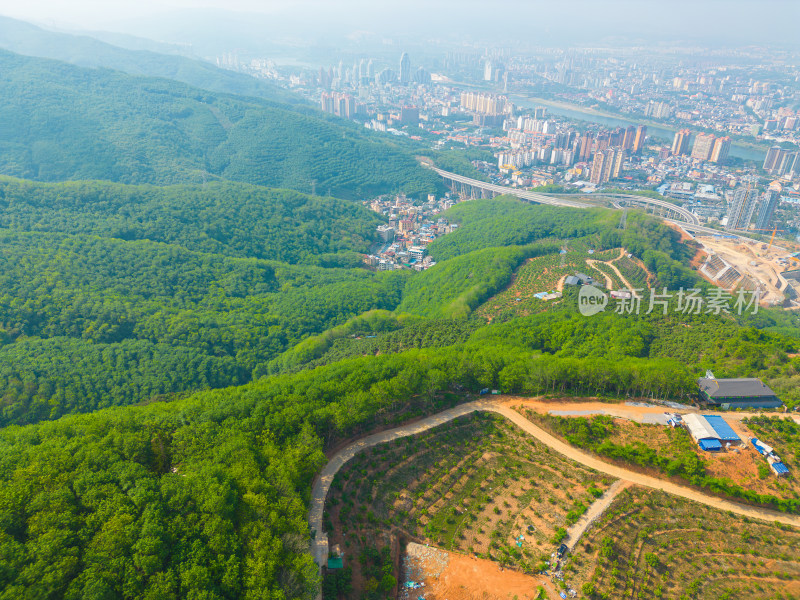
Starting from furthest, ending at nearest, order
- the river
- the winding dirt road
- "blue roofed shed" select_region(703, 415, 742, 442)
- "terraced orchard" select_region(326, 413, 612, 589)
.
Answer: the river → "blue roofed shed" select_region(703, 415, 742, 442) → the winding dirt road → "terraced orchard" select_region(326, 413, 612, 589)

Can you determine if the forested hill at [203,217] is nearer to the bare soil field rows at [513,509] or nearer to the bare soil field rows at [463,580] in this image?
the bare soil field rows at [513,509]

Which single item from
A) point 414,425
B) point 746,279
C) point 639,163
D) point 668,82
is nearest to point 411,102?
point 639,163

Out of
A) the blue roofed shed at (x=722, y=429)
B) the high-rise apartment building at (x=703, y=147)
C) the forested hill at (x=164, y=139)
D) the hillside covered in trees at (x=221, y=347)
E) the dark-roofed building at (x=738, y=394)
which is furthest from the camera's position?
the high-rise apartment building at (x=703, y=147)

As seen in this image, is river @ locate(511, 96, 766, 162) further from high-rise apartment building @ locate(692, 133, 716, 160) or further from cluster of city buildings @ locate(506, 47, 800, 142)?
high-rise apartment building @ locate(692, 133, 716, 160)

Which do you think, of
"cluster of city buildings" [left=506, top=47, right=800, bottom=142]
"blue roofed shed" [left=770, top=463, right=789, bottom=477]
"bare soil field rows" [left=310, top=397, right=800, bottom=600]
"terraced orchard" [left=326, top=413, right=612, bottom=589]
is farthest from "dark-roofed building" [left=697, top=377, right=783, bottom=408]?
"cluster of city buildings" [left=506, top=47, right=800, bottom=142]

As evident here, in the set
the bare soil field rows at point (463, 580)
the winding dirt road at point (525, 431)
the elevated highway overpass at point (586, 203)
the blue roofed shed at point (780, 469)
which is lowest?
the elevated highway overpass at point (586, 203)

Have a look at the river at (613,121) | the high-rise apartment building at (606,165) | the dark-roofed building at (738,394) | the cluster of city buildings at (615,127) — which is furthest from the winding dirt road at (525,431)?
the river at (613,121)
